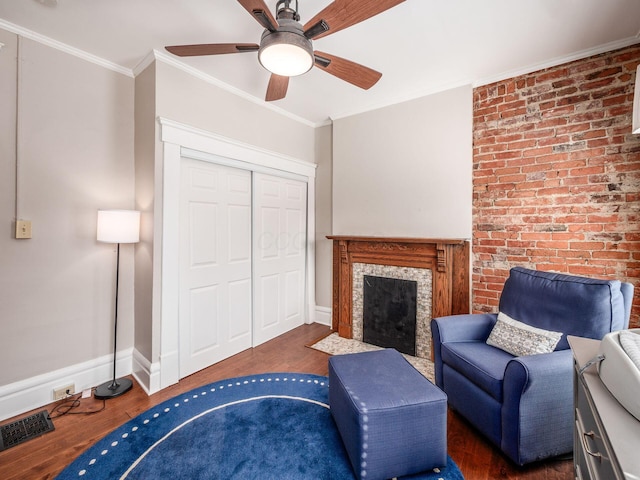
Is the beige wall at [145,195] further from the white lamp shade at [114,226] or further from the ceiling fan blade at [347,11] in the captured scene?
the ceiling fan blade at [347,11]

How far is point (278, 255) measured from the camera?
3525 mm

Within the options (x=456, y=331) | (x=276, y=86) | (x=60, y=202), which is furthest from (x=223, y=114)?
(x=456, y=331)

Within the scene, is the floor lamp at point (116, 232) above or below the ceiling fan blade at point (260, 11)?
below

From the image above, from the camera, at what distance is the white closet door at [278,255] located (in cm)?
326

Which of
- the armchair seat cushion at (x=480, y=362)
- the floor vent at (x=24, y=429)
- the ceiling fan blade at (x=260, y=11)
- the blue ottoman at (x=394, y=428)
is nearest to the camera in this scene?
the ceiling fan blade at (x=260, y=11)

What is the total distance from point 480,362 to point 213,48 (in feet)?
8.11

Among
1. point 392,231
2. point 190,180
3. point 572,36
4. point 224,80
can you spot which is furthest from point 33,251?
point 572,36

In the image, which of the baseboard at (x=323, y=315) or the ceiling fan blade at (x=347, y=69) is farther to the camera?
the baseboard at (x=323, y=315)

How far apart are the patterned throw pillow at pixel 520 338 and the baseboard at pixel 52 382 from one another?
2.99m

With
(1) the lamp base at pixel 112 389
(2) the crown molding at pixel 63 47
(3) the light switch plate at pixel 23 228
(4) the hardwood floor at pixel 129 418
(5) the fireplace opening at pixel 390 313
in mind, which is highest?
(2) the crown molding at pixel 63 47

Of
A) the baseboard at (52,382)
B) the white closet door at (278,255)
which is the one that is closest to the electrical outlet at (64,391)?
the baseboard at (52,382)

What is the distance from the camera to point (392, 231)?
128 inches

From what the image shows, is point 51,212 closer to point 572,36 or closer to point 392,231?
point 392,231

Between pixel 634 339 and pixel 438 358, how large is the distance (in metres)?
1.47
